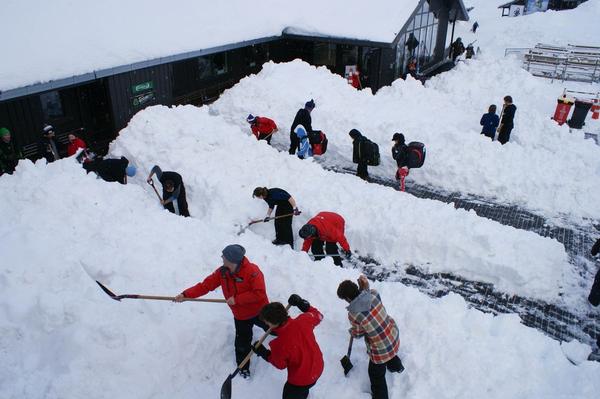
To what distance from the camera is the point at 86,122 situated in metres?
11.5

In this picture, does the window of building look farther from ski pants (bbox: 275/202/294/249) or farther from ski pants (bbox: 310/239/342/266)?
ski pants (bbox: 310/239/342/266)

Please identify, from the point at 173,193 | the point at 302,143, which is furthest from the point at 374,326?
the point at 302,143

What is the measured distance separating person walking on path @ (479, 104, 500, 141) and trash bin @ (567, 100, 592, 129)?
4290 millimetres

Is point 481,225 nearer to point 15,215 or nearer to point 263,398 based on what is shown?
point 263,398

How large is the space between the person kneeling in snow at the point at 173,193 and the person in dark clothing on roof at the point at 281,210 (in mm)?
1487

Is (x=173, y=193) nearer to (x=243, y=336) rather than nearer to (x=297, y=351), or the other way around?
(x=243, y=336)

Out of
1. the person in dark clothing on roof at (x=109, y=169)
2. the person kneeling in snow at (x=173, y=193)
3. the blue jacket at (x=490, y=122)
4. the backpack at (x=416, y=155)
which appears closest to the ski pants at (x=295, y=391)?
the person kneeling in snow at (x=173, y=193)

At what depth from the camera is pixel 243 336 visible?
5.21 m

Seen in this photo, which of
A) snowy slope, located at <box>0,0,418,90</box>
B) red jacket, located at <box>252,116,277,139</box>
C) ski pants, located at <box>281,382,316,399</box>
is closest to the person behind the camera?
ski pants, located at <box>281,382,316,399</box>

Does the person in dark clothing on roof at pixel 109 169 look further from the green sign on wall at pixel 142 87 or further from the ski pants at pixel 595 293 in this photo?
the ski pants at pixel 595 293

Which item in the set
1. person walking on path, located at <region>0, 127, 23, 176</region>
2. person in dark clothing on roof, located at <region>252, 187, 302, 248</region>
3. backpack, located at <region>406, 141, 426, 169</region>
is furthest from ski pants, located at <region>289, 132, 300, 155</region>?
person walking on path, located at <region>0, 127, 23, 176</region>

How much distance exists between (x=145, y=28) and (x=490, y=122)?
10.3 meters

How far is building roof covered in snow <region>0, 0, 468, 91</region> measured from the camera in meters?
9.36

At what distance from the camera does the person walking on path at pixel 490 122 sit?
12156mm
